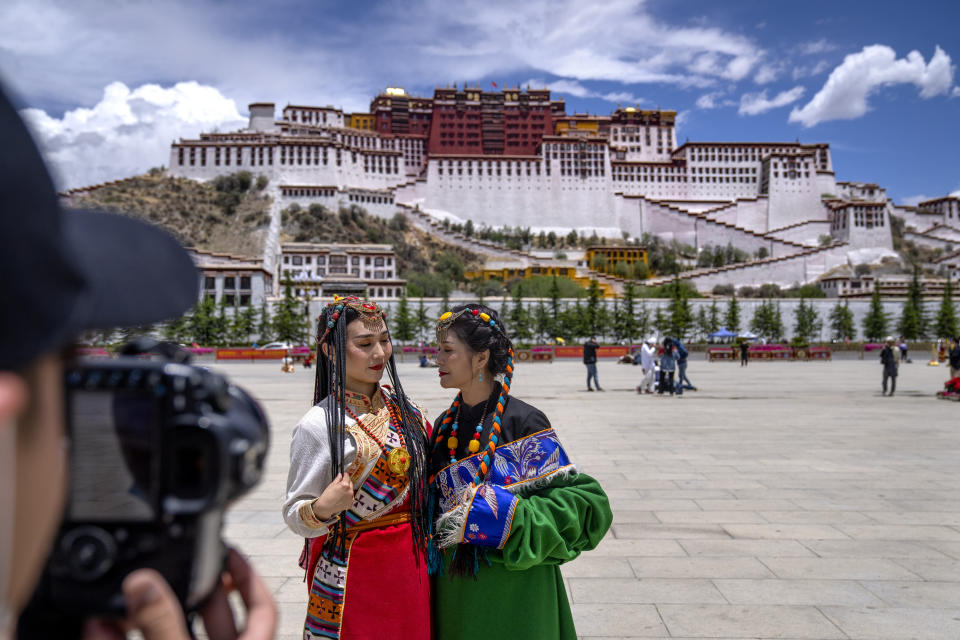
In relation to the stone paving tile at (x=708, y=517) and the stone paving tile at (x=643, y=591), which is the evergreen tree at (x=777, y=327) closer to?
the stone paving tile at (x=708, y=517)

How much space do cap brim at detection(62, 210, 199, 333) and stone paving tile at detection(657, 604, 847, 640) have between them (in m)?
3.45

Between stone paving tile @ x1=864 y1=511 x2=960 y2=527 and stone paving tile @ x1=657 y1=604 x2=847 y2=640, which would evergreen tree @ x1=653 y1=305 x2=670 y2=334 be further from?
stone paving tile @ x1=657 y1=604 x2=847 y2=640

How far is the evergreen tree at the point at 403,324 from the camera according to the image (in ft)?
173

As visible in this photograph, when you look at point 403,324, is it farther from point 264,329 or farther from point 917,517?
point 917,517

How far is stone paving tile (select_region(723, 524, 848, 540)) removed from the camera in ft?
16.5

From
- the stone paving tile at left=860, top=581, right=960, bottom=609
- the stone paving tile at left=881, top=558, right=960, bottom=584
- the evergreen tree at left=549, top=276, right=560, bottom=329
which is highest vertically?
the evergreen tree at left=549, top=276, right=560, bottom=329

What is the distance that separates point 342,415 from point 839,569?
3.48 m

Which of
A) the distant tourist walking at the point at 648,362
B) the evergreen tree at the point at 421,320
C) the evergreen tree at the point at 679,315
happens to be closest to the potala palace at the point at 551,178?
the evergreen tree at the point at 679,315

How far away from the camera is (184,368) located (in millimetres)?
639

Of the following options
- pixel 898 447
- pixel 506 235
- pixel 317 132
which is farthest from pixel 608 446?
pixel 317 132

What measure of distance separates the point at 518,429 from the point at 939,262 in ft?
290

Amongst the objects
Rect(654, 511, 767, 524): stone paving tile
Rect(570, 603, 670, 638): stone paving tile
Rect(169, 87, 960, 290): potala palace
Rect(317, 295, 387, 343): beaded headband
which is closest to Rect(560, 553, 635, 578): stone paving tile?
Rect(570, 603, 670, 638): stone paving tile

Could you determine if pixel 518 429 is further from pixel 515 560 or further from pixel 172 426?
pixel 172 426

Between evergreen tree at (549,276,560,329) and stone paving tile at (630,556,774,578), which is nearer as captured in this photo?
stone paving tile at (630,556,774,578)
